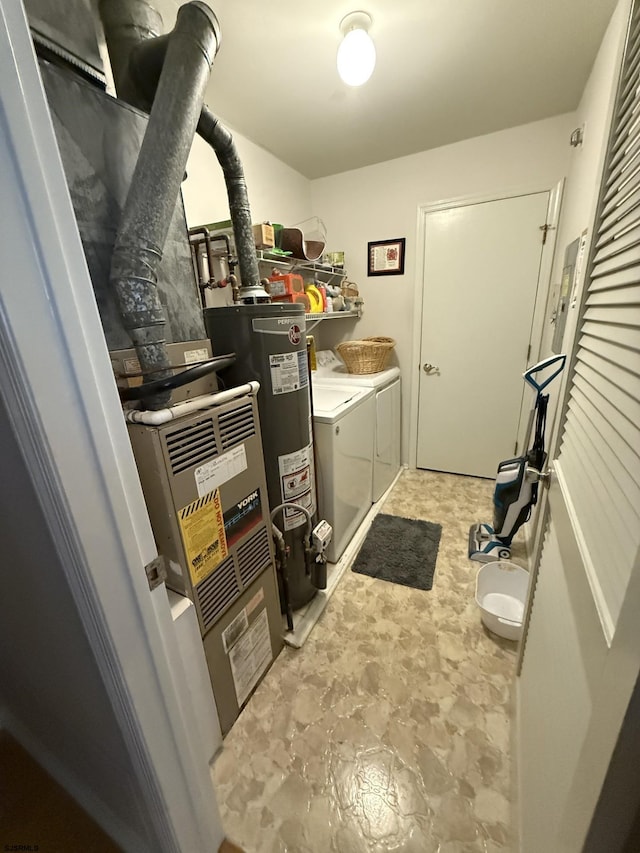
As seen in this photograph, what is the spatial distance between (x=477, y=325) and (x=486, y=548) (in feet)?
5.35

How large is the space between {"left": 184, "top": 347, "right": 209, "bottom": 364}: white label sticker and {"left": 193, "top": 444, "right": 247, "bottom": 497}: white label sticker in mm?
346

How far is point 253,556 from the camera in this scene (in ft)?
3.93

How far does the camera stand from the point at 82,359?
497 mm

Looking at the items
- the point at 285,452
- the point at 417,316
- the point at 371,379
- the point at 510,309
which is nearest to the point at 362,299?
the point at 417,316

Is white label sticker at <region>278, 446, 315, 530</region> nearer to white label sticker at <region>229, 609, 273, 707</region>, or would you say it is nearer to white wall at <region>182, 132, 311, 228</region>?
white label sticker at <region>229, 609, 273, 707</region>

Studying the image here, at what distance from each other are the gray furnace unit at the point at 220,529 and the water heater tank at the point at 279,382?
0.56ft

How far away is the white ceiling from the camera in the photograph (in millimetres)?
1322

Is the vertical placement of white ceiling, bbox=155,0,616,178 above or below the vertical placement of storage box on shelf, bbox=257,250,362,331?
above

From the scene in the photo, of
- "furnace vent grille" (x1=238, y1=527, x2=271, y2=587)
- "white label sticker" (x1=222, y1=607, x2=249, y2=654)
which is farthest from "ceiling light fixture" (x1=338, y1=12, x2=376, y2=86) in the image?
"white label sticker" (x1=222, y1=607, x2=249, y2=654)

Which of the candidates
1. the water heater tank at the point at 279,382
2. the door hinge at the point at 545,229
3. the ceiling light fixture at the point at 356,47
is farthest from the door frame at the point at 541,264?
the water heater tank at the point at 279,382

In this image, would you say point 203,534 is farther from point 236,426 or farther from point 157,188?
point 157,188

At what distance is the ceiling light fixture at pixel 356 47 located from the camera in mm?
1336

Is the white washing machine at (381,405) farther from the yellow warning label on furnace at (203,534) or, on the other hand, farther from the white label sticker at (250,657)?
the yellow warning label on furnace at (203,534)

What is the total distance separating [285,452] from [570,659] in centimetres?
102
